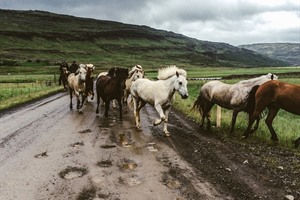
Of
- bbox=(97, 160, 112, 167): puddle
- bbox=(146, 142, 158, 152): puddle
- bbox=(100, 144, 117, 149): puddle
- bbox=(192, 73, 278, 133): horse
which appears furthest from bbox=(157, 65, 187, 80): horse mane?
bbox=(97, 160, 112, 167): puddle

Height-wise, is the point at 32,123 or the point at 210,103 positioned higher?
the point at 210,103

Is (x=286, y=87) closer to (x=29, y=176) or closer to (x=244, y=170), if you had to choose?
(x=244, y=170)

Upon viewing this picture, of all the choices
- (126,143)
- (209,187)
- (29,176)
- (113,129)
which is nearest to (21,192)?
(29,176)

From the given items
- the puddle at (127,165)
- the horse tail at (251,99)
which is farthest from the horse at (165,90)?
the puddle at (127,165)

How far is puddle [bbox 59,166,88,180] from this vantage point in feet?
26.8

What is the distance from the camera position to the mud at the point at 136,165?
288 inches

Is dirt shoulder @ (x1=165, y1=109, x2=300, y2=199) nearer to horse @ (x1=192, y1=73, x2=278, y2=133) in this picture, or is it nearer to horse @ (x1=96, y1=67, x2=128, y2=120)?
horse @ (x1=192, y1=73, x2=278, y2=133)

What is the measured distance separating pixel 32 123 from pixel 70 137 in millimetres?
3803

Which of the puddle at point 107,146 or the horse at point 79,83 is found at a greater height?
the horse at point 79,83

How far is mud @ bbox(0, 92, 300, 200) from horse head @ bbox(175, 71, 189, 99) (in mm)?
1663

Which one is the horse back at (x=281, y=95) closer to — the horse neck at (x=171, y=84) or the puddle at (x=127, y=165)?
the horse neck at (x=171, y=84)

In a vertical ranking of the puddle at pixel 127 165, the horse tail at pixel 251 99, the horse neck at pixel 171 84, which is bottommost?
the puddle at pixel 127 165

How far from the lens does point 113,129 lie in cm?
1404

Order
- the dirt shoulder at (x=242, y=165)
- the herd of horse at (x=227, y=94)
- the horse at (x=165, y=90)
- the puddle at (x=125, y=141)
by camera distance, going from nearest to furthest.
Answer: the dirt shoulder at (x=242, y=165), the puddle at (x=125, y=141), the herd of horse at (x=227, y=94), the horse at (x=165, y=90)
